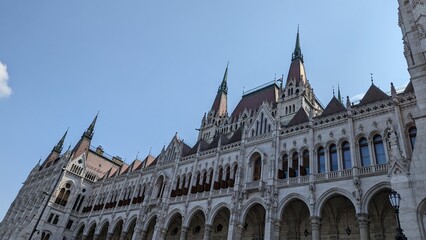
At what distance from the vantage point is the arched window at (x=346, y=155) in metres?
23.8

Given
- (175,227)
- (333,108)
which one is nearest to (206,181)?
(175,227)

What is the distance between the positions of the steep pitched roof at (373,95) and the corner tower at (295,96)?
10937mm

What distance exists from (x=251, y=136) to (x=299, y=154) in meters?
6.54

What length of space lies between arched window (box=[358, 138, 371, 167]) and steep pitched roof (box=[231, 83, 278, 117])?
74.0 feet

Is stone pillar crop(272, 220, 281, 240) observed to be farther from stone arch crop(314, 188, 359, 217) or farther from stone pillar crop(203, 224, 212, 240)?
stone pillar crop(203, 224, 212, 240)

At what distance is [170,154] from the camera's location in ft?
133

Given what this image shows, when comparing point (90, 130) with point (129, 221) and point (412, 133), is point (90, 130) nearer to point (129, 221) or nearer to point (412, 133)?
point (129, 221)

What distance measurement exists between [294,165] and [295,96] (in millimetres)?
14635

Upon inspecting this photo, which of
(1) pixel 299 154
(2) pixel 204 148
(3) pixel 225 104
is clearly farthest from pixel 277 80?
(1) pixel 299 154

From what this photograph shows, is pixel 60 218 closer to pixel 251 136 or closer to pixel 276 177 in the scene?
pixel 251 136

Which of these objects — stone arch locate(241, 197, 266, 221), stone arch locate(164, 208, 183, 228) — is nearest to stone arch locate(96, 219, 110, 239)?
stone arch locate(164, 208, 183, 228)

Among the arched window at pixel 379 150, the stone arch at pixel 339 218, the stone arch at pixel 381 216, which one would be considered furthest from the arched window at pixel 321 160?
the stone arch at pixel 381 216

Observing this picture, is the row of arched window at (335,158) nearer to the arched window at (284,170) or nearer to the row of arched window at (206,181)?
the arched window at (284,170)

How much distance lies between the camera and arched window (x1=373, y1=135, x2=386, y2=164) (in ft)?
72.9
